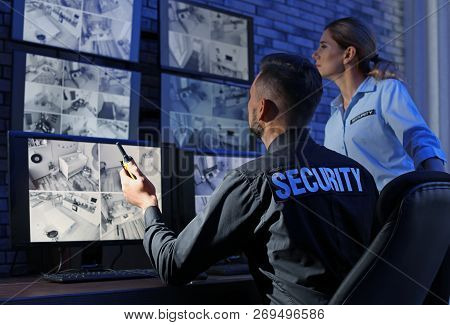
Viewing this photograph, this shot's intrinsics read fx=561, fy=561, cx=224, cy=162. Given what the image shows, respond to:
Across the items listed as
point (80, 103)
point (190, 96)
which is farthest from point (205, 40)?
point (80, 103)

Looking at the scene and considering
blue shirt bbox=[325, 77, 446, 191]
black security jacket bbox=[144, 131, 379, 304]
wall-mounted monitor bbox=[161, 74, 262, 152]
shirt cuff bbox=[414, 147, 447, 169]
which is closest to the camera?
black security jacket bbox=[144, 131, 379, 304]

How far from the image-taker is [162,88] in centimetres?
253

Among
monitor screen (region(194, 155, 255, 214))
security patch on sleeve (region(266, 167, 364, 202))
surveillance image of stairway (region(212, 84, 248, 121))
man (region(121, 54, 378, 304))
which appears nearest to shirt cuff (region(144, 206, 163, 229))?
man (region(121, 54, 378, 304))

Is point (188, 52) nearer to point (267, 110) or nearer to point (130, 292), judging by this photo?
point (267, 110)

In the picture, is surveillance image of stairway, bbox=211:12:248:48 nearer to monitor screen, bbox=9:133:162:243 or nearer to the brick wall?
the brick wall

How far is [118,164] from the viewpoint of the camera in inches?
75.9

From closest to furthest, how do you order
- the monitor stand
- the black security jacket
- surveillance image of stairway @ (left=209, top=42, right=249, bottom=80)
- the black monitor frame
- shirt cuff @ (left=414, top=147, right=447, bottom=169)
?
the black security jacket → the black monitor frame → the monitor stand → shirt cuff @ (left=414, top=147, right=447, bottom=169) → surveillance image of stairway @ (left=209, top=42, right=249, bottom=80)

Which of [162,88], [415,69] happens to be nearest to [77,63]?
[162,88]

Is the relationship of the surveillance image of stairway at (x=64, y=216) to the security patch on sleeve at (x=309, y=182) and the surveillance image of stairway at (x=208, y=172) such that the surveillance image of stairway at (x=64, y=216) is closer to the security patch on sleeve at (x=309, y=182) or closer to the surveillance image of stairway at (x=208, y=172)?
the surveillance image of stairway at (x=208, y=172)

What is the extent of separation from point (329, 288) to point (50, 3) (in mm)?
→ 1609

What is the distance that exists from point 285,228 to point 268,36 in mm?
1983

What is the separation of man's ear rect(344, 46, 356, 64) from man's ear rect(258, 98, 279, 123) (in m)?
0.87

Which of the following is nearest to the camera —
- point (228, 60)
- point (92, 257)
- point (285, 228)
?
point (285, 228)

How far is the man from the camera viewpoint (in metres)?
1.27
